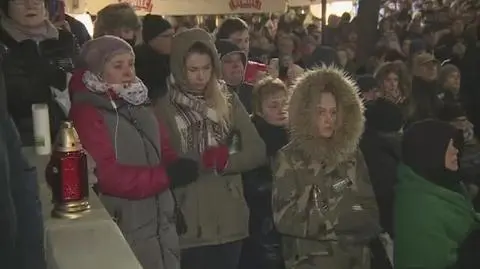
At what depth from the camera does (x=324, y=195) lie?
3654mm

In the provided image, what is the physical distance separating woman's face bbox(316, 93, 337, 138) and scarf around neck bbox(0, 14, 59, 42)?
1.39 metres

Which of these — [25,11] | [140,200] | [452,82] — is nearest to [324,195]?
[140,200]

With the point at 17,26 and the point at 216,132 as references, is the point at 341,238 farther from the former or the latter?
the point at 17,26

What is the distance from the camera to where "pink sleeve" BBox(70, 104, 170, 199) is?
336 cm

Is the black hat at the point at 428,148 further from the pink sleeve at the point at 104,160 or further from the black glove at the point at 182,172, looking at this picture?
the pink sleeve at the point at 104,160

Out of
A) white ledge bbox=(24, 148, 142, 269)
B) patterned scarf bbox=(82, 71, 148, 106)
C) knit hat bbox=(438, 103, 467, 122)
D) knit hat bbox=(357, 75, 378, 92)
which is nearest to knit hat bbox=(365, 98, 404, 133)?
knit hat bbox=(357, 75, 378, 92)

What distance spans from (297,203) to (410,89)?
253 cm

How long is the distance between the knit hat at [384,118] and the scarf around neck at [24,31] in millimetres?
1891

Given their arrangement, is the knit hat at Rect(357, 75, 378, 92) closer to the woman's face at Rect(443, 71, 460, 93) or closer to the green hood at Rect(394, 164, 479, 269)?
the green hood at Rect(394, 164, 479, 269)

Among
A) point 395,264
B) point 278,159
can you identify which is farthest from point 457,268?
point 278,159

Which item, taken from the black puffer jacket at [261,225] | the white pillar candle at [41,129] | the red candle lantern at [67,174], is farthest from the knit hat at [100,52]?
the black puffer jacket at [261,225]

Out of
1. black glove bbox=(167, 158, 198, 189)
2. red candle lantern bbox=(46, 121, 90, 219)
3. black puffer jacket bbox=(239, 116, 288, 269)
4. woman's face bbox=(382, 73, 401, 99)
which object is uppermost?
woman's face bbox=(382, 73, 401, 99)

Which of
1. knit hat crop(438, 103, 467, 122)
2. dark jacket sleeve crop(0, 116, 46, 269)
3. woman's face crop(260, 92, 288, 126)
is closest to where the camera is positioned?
dark jacket sleeve crop(0, 116, 46, 269)

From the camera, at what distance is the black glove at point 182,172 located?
3.55 meters
